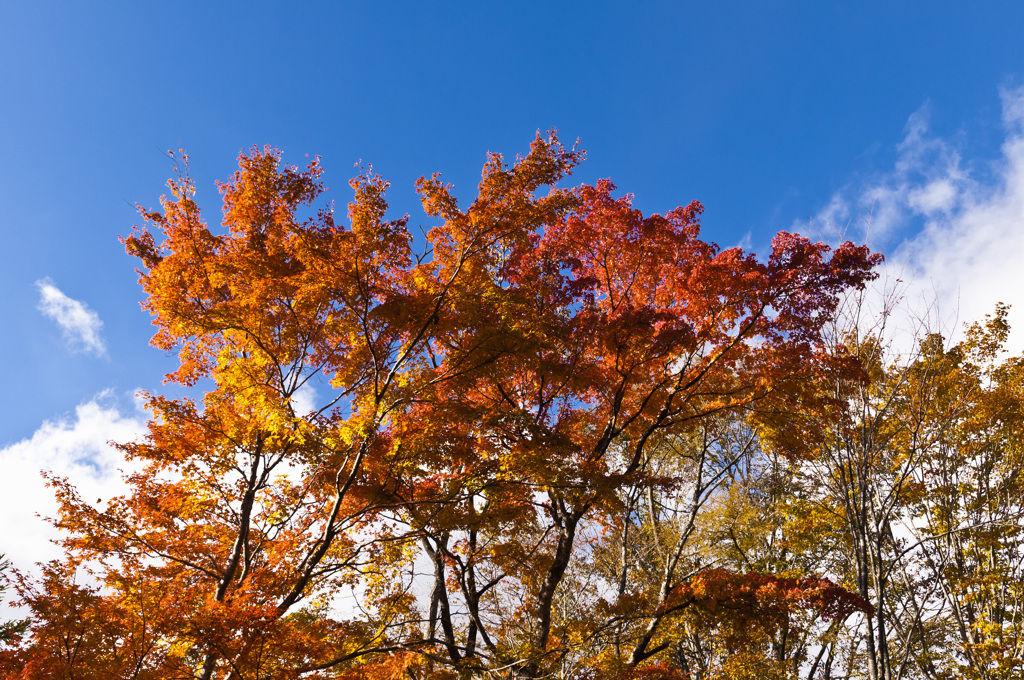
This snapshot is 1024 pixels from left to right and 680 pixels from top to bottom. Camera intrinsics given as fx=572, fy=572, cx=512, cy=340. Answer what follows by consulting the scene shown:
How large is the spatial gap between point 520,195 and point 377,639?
792cm

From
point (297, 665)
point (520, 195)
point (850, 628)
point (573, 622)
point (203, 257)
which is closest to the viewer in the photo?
point (297, 665)

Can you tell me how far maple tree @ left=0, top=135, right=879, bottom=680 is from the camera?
8.19m

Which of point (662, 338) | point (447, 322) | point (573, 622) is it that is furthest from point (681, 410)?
point (573, 622)

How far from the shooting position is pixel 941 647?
15.1 meters

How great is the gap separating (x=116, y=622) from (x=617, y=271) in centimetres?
967

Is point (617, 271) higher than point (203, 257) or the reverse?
higher

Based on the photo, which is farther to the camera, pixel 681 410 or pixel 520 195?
pixel 681 410

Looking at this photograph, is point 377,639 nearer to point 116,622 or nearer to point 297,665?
point 297,665

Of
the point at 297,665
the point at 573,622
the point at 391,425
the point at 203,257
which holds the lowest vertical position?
the point at 297,665

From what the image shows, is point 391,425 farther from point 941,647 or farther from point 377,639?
point 941,647

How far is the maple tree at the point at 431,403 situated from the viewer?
26.9 feet

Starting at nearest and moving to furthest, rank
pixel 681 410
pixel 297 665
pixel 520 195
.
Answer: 1. pixel 297 665
2. pixel 520 195
3. pixel 681 410

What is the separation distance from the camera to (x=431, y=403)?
380 inches

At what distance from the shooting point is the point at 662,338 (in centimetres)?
895
